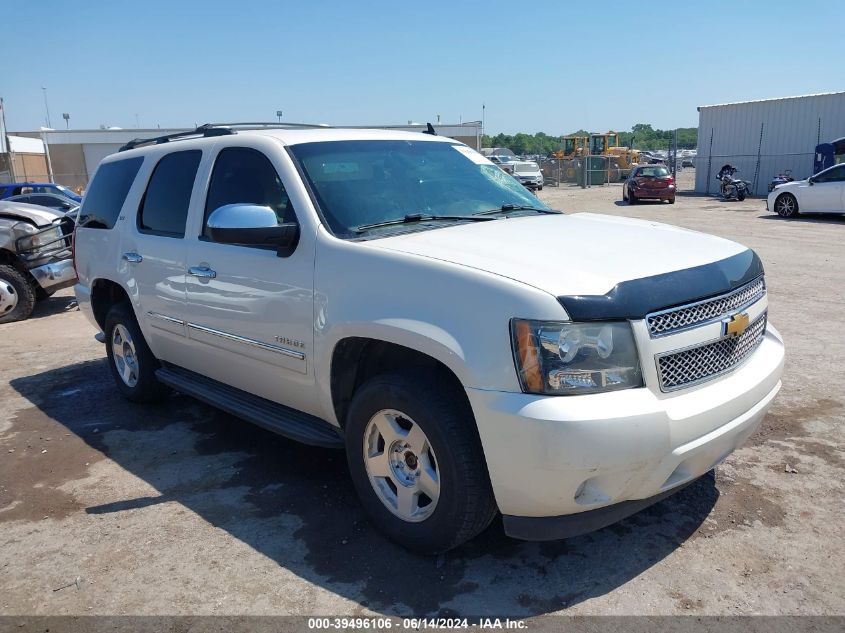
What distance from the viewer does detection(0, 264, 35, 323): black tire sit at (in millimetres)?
9273

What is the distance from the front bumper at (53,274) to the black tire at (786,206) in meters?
18.2

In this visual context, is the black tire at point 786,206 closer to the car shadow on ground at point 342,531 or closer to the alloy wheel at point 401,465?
the car shadow on ground at point 342,531

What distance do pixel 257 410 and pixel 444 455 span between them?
157cm

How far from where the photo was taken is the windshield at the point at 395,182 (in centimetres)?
373

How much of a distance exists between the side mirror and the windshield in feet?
0.75

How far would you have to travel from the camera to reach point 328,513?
12.4 feet

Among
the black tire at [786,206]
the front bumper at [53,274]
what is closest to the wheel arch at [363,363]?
the front bumper at [53,274]

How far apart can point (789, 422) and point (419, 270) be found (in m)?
3.11

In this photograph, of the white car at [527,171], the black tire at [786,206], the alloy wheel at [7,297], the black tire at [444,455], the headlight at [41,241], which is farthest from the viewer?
the white car at [527,171]

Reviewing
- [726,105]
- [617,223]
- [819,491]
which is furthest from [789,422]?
[726,105]

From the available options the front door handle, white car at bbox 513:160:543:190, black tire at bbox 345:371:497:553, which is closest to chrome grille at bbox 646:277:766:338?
black tire at bbox 345:371:497:553

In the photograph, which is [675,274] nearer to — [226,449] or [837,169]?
[226,449]

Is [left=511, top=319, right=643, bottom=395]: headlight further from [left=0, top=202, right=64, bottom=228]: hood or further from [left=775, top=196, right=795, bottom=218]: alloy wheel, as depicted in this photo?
[left=775, top=196, right=795, bottom=218]: alloy wheel

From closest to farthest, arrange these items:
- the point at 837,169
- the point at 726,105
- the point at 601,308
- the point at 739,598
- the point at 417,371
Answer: the point at 601,308 < the point at 739,598 < the point at 417,371 < the point at 837,169 < the point at 726,105
